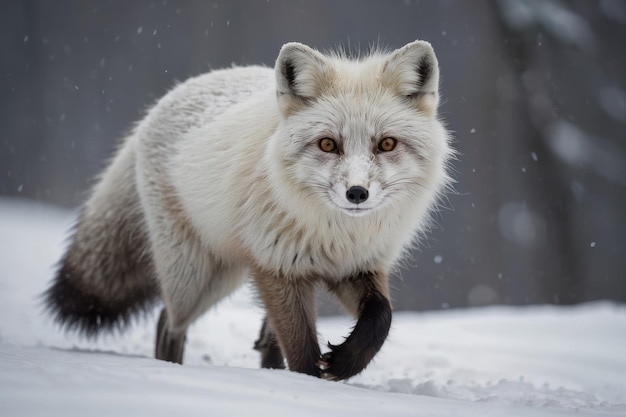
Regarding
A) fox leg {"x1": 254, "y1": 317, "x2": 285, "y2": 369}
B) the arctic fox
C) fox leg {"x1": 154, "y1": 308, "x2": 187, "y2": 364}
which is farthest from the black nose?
fox leg {"x1": 154, "y1": 308, "x2": 187, "y2": 364}

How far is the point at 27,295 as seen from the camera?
21.1 feet

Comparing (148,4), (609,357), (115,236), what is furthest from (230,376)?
(148,4)

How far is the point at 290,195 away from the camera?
3.33 metres

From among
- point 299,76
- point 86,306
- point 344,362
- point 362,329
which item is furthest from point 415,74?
point 86,306

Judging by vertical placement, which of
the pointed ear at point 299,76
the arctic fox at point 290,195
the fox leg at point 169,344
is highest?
the pointed ear at point 299,76

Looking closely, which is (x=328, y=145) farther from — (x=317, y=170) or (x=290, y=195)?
(x=290, y=195)

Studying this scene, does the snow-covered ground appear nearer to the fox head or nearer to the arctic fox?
the arctic fox

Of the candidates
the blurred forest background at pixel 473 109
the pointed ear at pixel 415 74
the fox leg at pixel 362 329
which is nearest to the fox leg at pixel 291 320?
the fox leg at pixel 362 329

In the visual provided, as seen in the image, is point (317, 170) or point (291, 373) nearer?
point (291, 373)

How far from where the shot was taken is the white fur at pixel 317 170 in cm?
319

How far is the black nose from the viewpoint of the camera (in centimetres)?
294

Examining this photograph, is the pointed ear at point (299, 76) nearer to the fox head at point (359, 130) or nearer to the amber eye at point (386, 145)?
the fox head at point (359, 130)

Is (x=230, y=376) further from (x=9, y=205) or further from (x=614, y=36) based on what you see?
(x=614, y=36)

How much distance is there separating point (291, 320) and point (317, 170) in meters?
0.79
